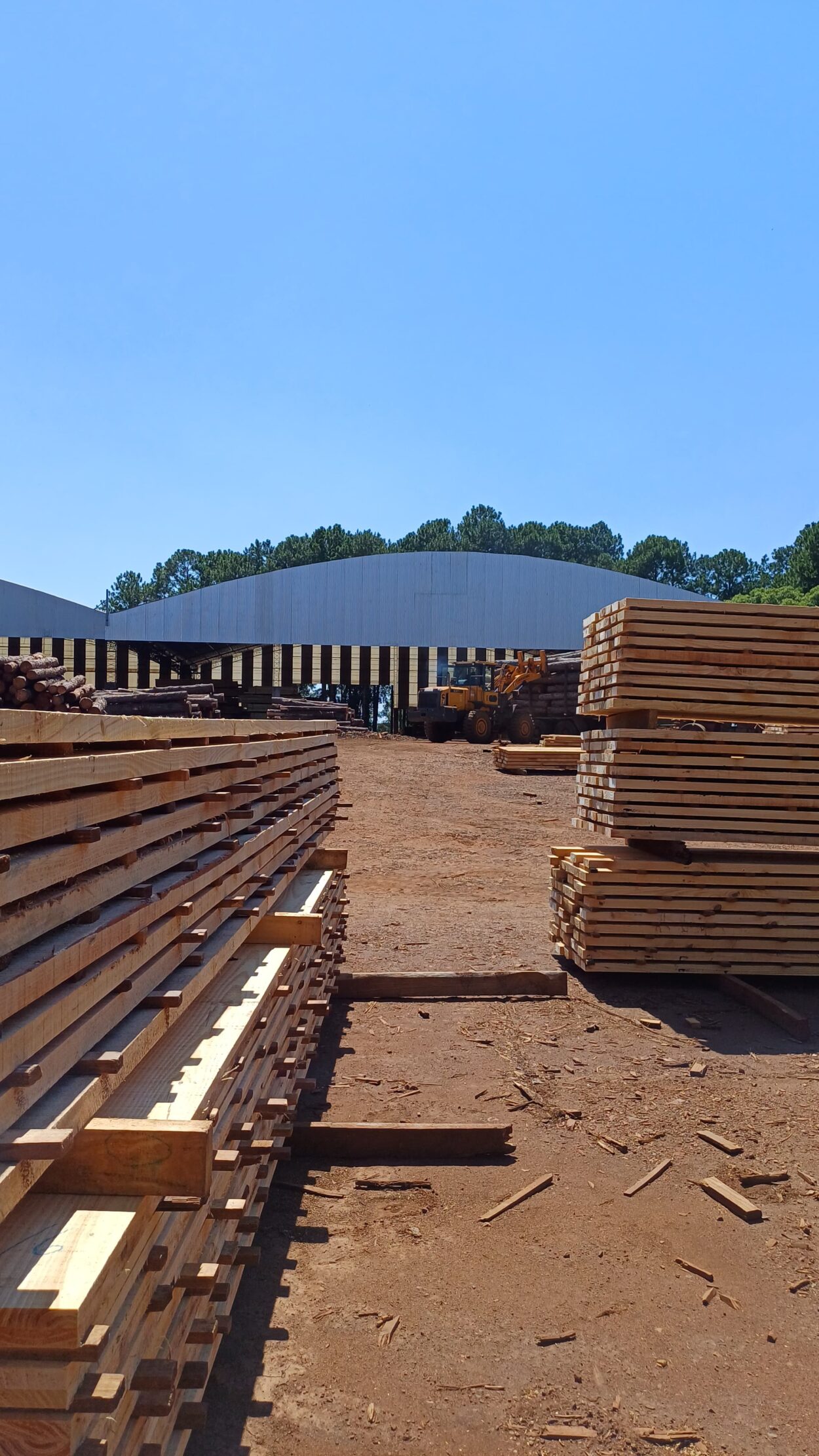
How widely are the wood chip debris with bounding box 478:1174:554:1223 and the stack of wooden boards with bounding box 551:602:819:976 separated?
11.0 feet

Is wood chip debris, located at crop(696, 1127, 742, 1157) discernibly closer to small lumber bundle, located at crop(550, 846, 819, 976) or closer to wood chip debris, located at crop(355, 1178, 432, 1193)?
wood chip debris, located at crop(355, 1178, 432, 1193)

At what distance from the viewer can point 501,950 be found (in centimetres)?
925

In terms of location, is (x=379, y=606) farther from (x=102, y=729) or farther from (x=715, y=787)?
(x=102, y=729)

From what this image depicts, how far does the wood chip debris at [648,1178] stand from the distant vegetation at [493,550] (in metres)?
80.0

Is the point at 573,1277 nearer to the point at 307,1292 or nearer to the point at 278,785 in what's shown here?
the point at 307,1292

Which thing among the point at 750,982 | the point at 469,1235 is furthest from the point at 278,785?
the point at 750,982

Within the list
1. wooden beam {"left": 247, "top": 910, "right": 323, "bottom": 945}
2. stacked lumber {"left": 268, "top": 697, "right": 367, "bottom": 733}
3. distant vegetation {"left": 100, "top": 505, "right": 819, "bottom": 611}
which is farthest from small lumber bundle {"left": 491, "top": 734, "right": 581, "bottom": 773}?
distant vegetation {"left": 100, "top": 505, "right": 819, "bottom": 611}

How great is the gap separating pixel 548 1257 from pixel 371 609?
32539 mm

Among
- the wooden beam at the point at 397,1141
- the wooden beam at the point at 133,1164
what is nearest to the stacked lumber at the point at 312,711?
the wooden beam at the point at 397,1141

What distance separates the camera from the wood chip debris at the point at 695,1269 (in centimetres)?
425

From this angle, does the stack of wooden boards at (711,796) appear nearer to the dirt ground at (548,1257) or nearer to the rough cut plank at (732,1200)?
the dirt ground at (548,1257)

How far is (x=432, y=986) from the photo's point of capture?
780 cm

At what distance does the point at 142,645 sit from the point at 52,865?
126ft

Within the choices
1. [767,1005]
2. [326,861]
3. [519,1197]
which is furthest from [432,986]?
[519,1197]
